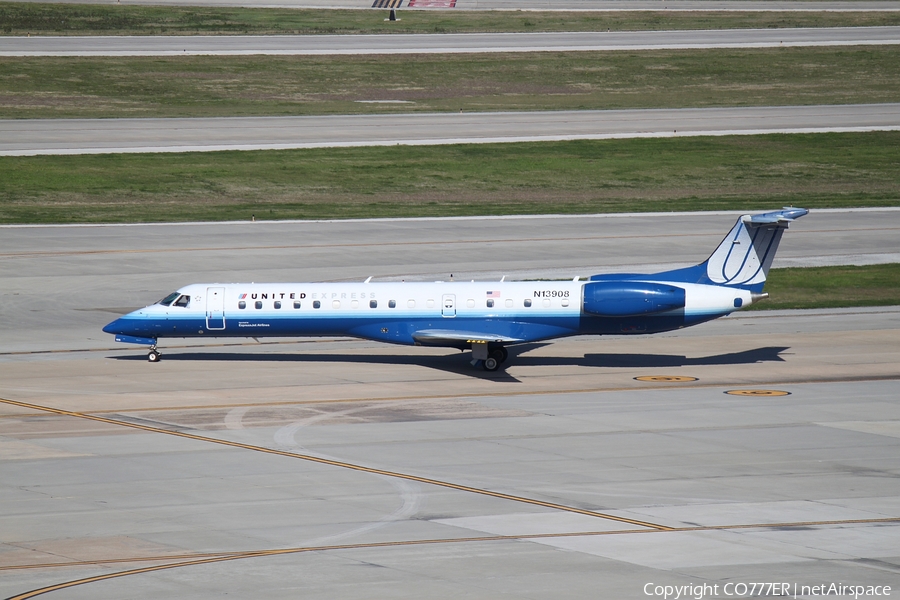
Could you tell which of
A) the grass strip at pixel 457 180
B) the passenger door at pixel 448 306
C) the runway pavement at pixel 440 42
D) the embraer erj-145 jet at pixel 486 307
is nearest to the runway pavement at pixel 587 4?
the runway pavement at pixel 440 42

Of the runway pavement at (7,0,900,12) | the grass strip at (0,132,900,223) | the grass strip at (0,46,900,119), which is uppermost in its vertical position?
the runway pavement at (7,0,900,12)

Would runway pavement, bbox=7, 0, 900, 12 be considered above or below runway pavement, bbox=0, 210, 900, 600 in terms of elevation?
above

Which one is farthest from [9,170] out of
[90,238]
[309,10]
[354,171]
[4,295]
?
[309,10]

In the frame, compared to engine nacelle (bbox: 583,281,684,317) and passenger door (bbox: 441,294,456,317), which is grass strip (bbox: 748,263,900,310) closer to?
engine nacelle (bbox: 583,281,684,317)

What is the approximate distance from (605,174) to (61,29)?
53111 millimetres

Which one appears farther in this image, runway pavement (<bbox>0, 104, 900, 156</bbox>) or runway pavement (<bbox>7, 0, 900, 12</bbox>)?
runway pavement (<bbox>7, 0, 900, 12</bbox>)

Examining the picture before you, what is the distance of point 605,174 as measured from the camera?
72.4m

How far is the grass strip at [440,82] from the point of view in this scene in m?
84.6

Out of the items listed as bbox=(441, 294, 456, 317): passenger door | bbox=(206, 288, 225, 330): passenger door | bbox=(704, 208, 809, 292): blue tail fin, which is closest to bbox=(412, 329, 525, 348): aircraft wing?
bbox=(441, 294, 456, 317): passenger door

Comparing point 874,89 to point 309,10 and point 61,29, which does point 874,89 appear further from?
point 61,29

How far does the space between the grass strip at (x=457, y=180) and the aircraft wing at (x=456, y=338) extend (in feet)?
88.3

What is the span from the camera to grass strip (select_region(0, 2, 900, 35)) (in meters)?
103

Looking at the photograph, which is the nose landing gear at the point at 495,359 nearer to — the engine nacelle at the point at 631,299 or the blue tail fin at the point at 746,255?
the engine nacelle at the point at 631,299

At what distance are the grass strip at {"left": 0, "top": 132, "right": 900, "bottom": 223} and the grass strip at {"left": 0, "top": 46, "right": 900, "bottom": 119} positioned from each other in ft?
42.3
